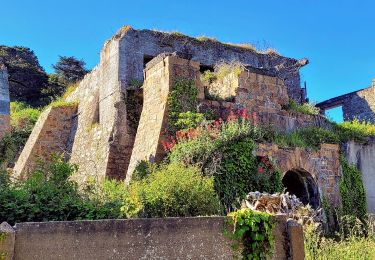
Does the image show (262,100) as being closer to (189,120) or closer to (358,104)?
(189,120)

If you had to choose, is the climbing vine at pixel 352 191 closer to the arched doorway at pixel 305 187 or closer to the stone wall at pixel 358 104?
the arched doorway at pixel 305 187

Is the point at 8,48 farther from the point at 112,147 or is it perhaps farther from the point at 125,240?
the point at 125,240

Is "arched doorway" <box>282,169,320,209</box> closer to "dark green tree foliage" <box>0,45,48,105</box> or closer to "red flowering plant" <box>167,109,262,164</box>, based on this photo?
"red flowering plant" <box>167,109,262,164</box>

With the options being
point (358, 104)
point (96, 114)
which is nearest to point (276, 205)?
point (96, 114)

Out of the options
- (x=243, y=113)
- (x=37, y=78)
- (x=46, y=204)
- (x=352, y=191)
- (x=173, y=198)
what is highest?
(x=37, y=78)

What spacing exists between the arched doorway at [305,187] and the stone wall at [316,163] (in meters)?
0.07

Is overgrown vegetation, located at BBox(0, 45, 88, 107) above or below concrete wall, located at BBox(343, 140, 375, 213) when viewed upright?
above

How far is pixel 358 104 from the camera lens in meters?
22.3

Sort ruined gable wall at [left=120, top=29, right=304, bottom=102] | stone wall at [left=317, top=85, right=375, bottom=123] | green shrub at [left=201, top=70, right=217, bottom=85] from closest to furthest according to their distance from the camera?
green shrub at [left=201, top=70, right=217, bottom=85] < ruined gable wall at [left=120, top=29, right=304, bottom=102] < stone wall at [left=317, top=85, right=375, bottom=123]

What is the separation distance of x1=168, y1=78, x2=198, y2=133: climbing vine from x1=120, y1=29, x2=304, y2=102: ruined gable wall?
2.45 m

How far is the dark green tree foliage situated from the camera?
29.3 metres

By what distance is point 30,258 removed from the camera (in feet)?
15.3

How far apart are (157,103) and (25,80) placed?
21.2 m

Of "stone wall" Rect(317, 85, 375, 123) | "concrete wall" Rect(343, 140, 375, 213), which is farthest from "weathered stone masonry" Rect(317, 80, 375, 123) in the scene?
"concrete wall" Rect(343, 140, 375, 213)
